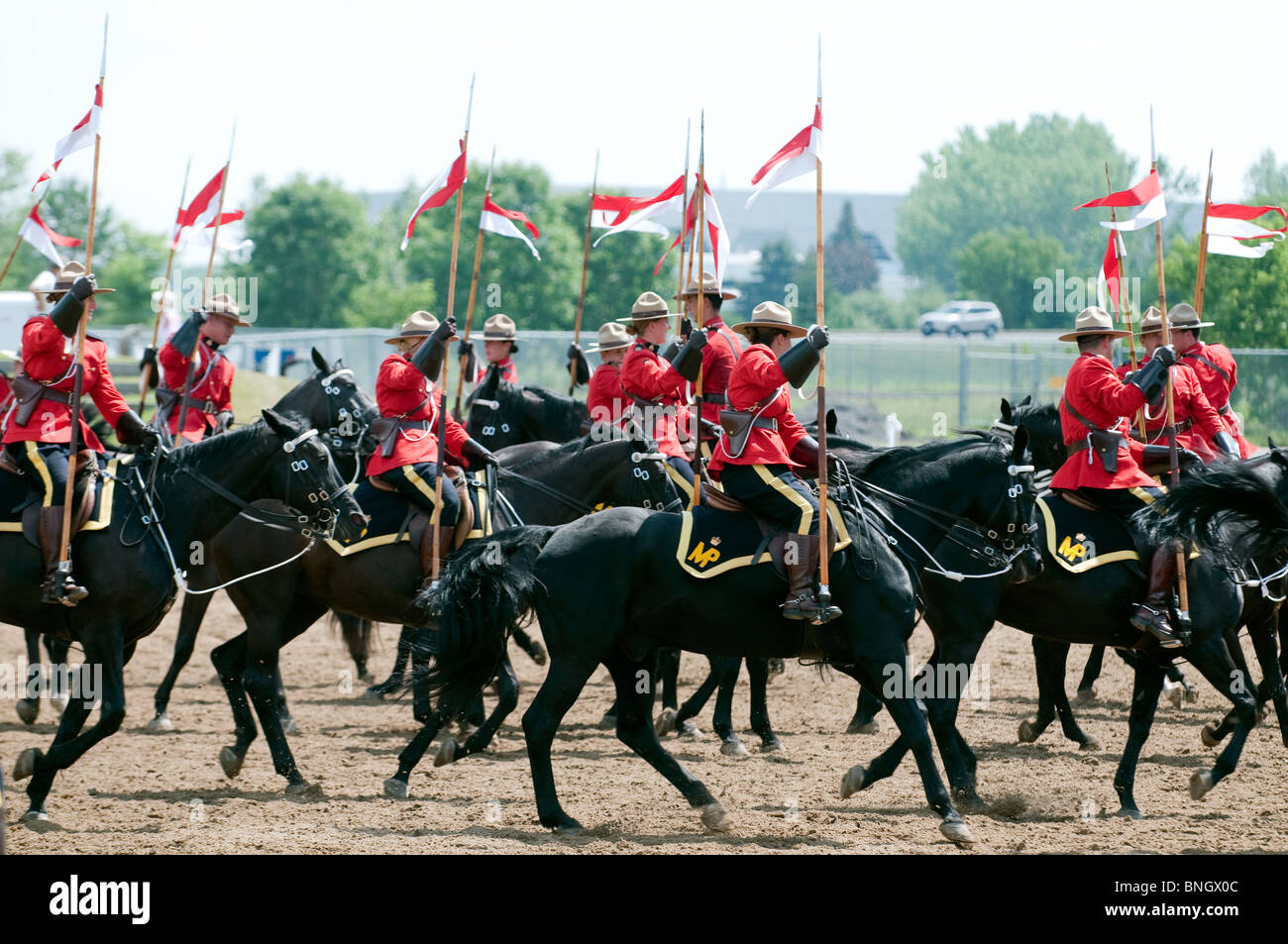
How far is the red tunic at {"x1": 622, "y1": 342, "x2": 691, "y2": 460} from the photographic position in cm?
1089

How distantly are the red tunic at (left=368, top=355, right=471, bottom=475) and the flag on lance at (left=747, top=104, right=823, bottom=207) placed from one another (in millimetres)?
2662

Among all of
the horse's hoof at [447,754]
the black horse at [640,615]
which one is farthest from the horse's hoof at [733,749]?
the black horse at [640,615]

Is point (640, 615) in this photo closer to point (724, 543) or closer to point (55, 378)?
point (724, 543)

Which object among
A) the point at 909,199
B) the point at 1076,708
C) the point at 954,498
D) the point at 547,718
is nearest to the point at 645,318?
the point at 954,498

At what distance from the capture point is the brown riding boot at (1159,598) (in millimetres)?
9055

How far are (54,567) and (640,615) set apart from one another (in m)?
3.35

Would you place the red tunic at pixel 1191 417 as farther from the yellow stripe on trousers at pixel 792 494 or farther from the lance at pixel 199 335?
the lance at pixel 199 335

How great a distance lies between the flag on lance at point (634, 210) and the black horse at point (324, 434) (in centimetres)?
231

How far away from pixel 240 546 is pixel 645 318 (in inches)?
131

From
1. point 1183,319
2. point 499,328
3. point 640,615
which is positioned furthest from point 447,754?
point 499,328

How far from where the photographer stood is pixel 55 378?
29.8ft

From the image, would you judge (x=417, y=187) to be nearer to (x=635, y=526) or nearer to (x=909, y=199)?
(x=909, y=199)

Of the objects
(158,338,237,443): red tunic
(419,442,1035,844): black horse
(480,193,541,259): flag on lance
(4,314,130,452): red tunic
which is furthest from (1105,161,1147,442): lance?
(158,338,237,443): red tunic

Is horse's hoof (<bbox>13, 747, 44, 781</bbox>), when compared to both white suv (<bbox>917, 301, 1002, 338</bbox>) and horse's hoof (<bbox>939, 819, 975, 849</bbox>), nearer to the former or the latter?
horse's hoof (<bbox>939, 819, 975, 849</bbox>)
